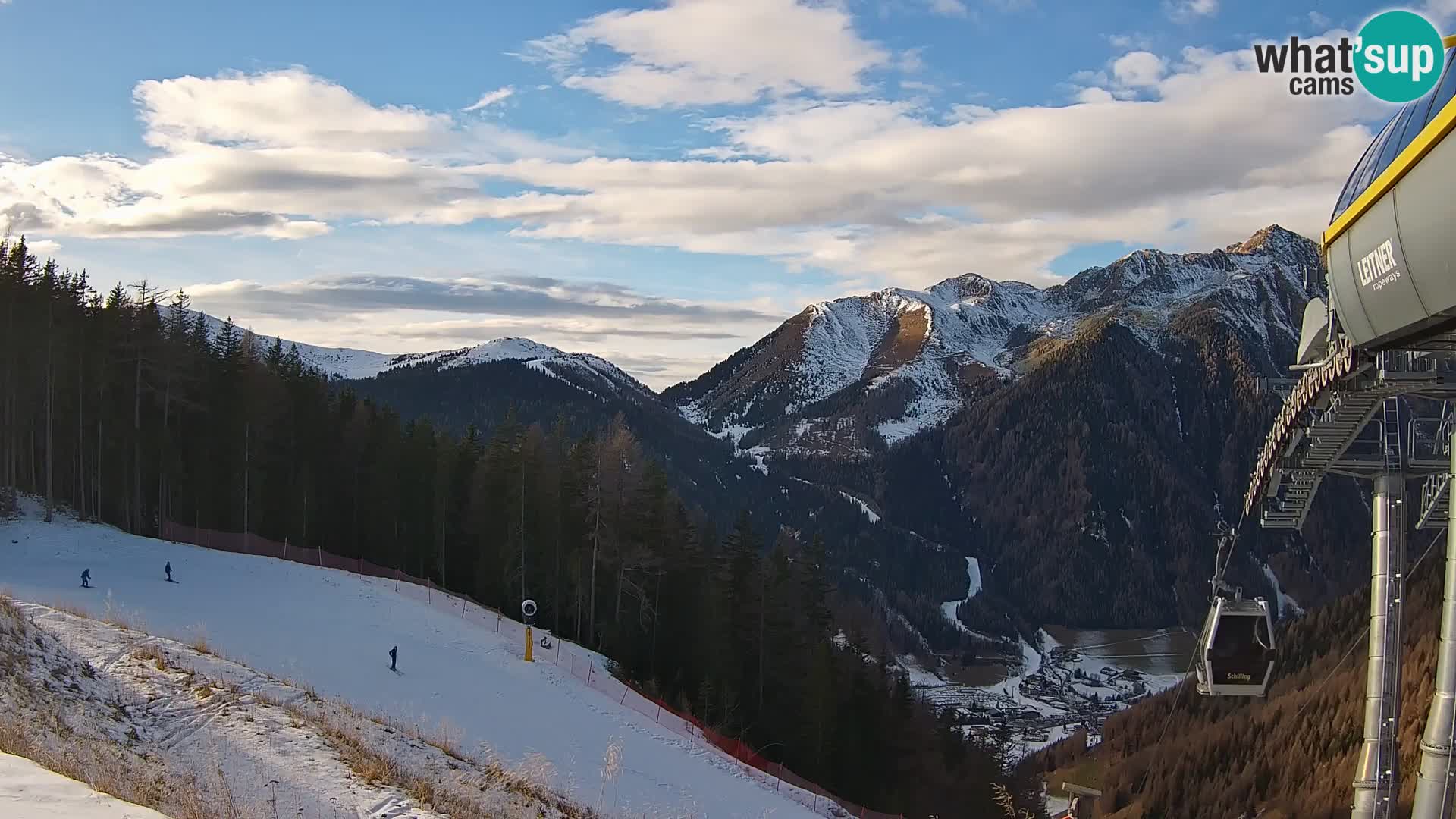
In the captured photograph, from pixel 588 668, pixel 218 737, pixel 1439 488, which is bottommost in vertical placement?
pixel 588 668

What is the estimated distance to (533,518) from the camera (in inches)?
1791

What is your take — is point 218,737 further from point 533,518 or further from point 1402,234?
point 533,518

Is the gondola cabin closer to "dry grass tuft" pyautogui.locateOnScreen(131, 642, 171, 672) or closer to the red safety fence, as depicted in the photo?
the red safety fence

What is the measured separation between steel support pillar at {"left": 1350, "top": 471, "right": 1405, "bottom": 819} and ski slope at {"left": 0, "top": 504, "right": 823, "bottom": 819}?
10.8m

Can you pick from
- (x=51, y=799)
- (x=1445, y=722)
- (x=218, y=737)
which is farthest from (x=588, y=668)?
(x=1445, y=722)

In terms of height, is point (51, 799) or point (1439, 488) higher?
point (1439, 488)

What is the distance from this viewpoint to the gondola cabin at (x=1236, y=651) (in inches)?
496

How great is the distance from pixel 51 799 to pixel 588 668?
24.6 metres

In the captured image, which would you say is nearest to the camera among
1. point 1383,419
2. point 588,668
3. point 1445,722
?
point 1445,722

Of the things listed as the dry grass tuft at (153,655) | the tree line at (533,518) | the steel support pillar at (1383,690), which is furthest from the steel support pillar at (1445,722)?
the tree line at (533,518)

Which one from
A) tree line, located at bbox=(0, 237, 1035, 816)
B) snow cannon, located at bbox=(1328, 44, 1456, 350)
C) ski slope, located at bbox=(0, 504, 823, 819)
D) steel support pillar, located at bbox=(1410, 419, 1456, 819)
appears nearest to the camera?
snow cannon, located at bbox=(1328, 44, 1456, 350)

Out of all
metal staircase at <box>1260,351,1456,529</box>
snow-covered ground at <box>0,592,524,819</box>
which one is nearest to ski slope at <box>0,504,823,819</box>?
snow-covered ground at <box>0,592,524,819</box>

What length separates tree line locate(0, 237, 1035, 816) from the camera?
41.8 metres

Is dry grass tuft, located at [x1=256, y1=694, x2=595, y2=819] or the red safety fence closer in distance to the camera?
dry grass tuft, located at [x1=256, y1=694, x2=595, y2=819]
